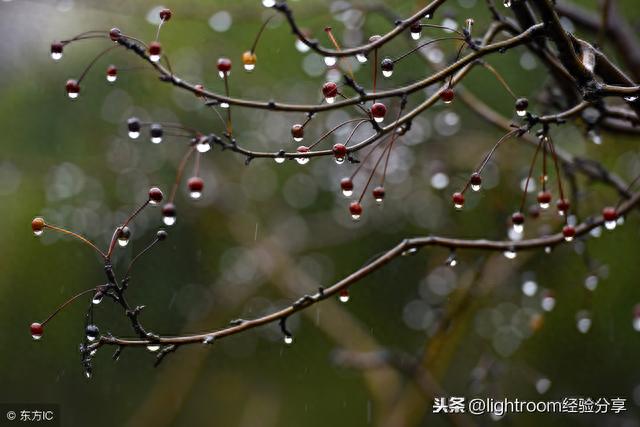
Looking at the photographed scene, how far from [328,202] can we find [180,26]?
3.79ft

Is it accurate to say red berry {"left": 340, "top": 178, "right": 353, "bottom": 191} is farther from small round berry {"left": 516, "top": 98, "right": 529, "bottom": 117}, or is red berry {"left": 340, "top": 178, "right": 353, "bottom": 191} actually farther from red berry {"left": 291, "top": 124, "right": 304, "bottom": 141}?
small round berry {"left": 516, "top": 98, "right": 529, "bottom": 117}

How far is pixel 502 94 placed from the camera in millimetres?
3295

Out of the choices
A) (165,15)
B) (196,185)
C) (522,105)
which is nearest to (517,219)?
(522,105)

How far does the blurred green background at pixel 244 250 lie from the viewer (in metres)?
3.09

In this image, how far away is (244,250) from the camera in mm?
3623

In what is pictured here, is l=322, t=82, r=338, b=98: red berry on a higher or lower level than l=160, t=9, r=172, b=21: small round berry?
lower

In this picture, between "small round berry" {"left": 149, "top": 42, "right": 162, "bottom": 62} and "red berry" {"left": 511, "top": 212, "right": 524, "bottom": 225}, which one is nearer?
"small round berry" {"left": 149, "top": 42, "right": 162, "bottom": 62}

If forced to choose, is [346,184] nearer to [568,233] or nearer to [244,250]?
[568,233]

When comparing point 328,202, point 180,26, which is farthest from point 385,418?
Answer: point 180,26

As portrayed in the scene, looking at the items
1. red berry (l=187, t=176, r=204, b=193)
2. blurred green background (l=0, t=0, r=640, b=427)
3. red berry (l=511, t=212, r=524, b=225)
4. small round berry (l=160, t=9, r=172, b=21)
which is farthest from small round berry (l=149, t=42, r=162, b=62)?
blurred green background (l=0, t=0, r=640, b=427)

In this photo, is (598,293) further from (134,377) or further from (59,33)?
(59,33)

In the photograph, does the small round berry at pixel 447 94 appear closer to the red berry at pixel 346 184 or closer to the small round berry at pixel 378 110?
the small round berry at pixel 378 110

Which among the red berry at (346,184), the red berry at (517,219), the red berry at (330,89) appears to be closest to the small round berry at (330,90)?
the red berry at (330,89)

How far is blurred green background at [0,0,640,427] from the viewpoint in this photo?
3.09 meters
